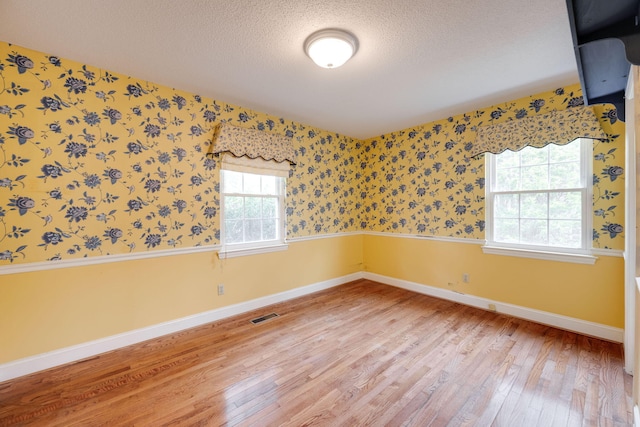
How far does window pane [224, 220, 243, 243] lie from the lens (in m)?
3.12

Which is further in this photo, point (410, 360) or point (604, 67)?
point (410, 360)

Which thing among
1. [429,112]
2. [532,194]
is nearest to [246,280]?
[429,112]

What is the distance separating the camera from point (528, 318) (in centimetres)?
293

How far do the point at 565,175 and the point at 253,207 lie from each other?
348 centimetres

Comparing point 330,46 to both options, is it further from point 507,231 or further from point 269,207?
point 507,231

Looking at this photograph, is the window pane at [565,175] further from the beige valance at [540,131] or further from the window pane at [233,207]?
the window pane at [233,207]

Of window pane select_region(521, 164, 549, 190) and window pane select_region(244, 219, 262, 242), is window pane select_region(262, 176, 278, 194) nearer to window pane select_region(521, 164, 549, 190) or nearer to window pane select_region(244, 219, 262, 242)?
window pane select_region(244, 219, 262, 242)

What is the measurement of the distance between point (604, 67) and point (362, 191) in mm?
3358

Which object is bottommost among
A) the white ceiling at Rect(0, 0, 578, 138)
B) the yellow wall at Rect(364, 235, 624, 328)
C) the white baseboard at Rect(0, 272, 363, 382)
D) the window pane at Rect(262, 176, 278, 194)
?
the white baseboard at Rect(0, 272, 363, 382)

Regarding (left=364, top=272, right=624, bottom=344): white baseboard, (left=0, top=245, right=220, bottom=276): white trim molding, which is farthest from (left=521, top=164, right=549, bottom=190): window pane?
(left=0, top=245, right=220, bottom=276): white trim molding

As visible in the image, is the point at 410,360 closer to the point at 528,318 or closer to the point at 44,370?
the point at 528,318

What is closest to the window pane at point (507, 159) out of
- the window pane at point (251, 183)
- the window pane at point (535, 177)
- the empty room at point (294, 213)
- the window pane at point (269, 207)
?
the empty room at point (294, 213)

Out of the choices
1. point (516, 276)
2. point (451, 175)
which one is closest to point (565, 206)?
point (516, 276)

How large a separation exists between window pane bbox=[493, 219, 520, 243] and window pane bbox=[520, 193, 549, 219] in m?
0.13
